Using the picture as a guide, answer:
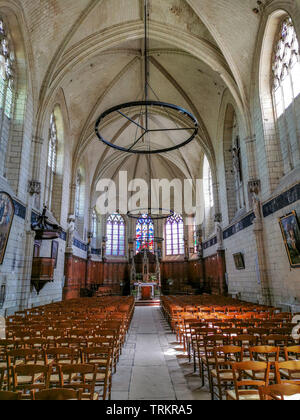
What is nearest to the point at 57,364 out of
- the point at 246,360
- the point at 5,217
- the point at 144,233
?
the point at 246,360

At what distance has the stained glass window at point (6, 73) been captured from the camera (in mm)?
11664

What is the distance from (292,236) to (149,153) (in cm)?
890

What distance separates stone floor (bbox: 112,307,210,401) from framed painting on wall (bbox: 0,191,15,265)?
5.71 metres

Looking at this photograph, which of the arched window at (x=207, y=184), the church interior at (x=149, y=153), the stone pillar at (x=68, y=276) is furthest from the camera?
the arched window at (x=207, y=184)

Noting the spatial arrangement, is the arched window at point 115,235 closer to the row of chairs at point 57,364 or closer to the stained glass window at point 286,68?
the stained glass window at point 286,68

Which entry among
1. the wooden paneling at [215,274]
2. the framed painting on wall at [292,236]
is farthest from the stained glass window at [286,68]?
the wooden paneling at [215,274]

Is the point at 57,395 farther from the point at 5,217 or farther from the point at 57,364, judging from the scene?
the point at 5,217

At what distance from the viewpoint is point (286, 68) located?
38.9 feet

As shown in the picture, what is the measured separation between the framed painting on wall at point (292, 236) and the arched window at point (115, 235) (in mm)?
24246

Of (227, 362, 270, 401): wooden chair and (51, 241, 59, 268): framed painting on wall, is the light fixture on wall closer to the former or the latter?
(51, 241, 59, 268): framed painting on wall

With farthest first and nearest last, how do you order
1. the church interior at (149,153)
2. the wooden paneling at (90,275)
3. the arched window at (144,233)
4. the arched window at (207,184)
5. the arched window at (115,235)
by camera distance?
the arched window at (144,233), the arched window at (115,235), the arched window at (207,184), the wooden paneling at (90,275), the church interior at (149,153)

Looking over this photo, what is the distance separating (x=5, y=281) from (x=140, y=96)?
58.5 ft

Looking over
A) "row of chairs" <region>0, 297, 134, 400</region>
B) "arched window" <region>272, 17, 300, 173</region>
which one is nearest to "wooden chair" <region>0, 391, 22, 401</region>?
"row of chairs" <region>0, 297, 134, 400</region>
